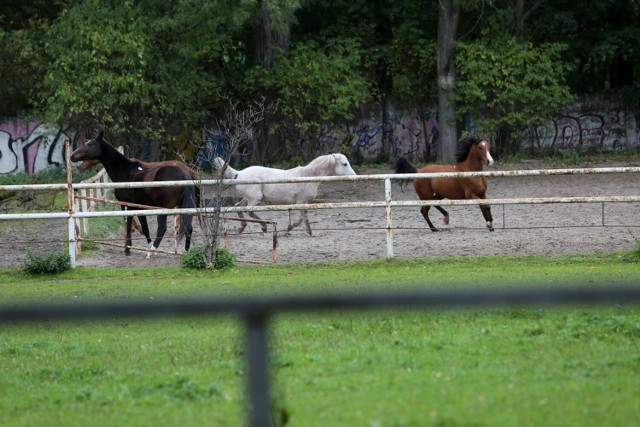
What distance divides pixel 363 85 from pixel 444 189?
1497cm

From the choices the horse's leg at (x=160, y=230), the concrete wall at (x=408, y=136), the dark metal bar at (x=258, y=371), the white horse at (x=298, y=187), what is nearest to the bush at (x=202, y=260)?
the horse's leg at (x=160, y=230)

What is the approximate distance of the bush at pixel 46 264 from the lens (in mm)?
13172

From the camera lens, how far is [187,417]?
16.3 ft

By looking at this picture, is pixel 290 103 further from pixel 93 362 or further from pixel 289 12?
pixel 93 362

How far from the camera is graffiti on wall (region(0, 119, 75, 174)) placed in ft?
107

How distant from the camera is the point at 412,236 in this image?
16.4m

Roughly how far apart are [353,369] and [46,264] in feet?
26.9

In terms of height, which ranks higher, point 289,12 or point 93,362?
point 289,12

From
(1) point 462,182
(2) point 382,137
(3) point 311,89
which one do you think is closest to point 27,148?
(3) point 311,89

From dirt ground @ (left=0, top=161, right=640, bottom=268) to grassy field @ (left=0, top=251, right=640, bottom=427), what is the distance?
454 cm

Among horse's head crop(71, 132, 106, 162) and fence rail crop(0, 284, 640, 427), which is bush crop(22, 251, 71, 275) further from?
fence rail crop(0, 284, 640, 427)

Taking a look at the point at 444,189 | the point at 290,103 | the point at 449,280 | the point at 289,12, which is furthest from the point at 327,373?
the point at 290,103

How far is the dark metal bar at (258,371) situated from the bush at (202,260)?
1009 centimetres

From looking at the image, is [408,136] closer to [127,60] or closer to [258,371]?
[127,60]
